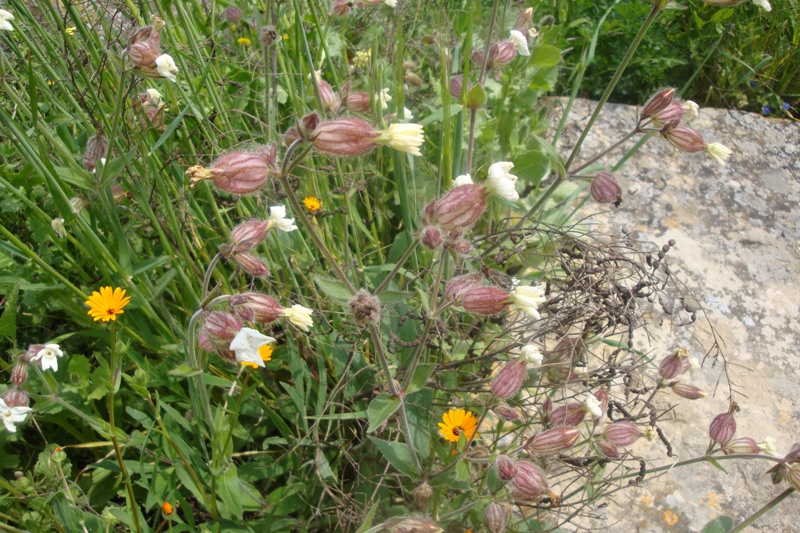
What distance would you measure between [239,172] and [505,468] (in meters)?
0.72

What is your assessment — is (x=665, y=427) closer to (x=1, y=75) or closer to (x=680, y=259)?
(x=680, y=259)

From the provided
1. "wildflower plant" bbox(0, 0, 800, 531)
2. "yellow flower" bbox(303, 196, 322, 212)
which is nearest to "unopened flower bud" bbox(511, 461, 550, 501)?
"wildflower plant" bbox(0, 0, 800, 531)

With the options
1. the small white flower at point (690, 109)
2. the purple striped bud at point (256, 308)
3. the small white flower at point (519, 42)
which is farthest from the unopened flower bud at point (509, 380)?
the small white flower at point (519, 42)

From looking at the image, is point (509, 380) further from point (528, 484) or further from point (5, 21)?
point (5, 21)

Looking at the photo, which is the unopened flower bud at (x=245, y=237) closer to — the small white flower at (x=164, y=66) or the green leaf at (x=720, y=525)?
the small white flower at (x=164, y=66)

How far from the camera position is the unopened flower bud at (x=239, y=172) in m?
1.05

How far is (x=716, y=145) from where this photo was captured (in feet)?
4.92

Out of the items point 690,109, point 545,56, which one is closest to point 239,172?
point 690,109

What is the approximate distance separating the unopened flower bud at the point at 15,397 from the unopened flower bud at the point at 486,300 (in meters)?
0.87

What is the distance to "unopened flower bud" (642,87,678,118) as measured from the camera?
56.0 inches

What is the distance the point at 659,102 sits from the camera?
1.44m

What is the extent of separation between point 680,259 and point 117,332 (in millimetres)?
1841

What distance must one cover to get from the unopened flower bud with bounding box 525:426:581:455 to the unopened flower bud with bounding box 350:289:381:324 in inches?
17.6

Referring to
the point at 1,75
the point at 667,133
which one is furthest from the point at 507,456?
the point at 1,75
